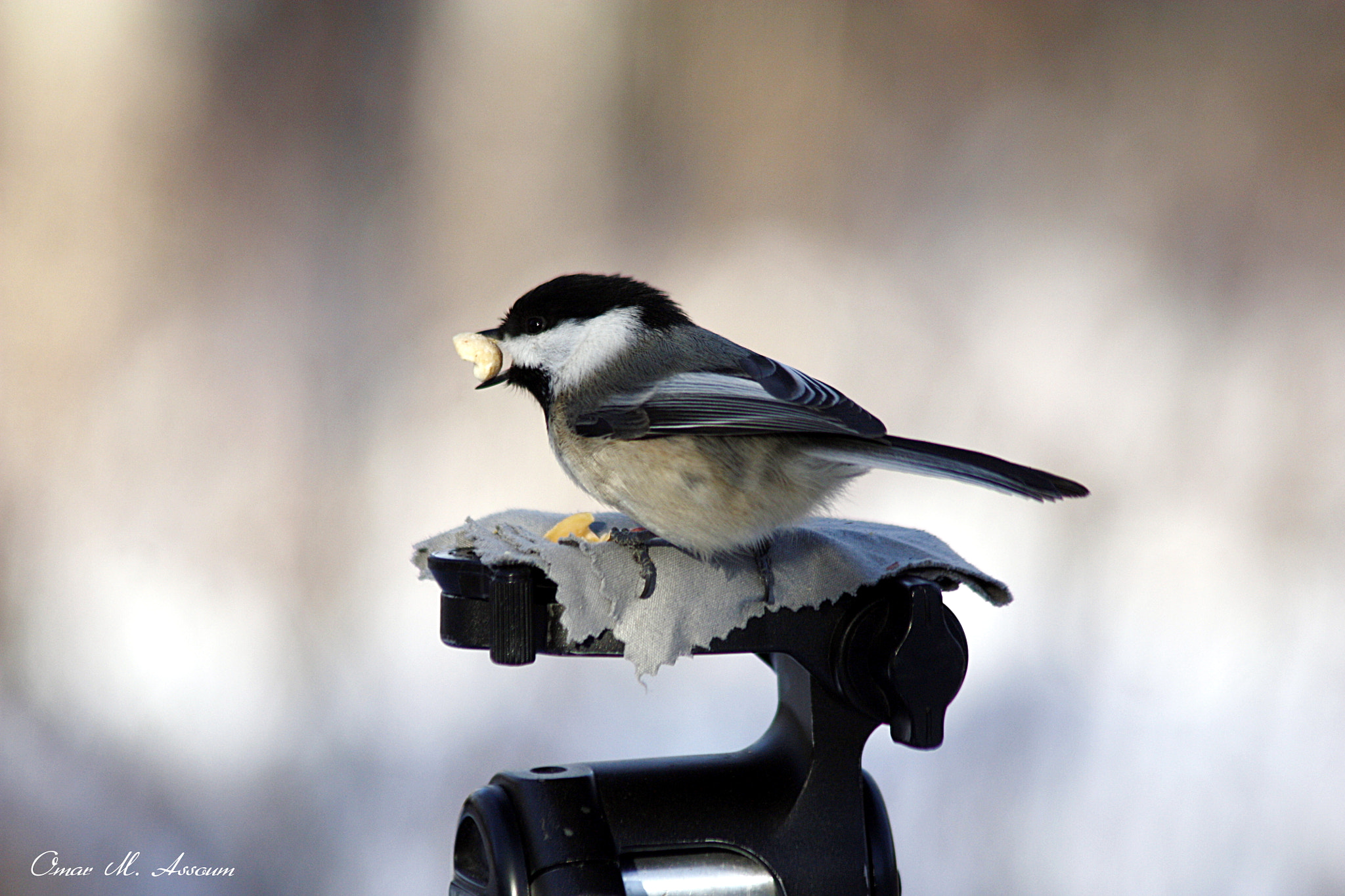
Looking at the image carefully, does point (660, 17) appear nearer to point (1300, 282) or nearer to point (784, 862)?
point (1300, 282)

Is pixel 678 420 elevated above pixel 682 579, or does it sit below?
above

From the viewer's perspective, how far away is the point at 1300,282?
177 centimetres

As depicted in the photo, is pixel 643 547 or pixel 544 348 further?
pixel 544 348

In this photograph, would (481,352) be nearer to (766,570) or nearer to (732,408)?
(732,408)

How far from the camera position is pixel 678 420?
0.94 m

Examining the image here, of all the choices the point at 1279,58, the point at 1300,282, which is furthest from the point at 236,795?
the point at 1279,58

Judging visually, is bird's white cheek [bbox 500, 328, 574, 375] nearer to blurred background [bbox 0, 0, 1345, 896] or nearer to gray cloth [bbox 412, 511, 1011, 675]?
gray cloth [bbox 412, 511, 1011, 675]

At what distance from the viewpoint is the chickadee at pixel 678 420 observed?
90cm

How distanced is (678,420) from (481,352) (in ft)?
0.73
